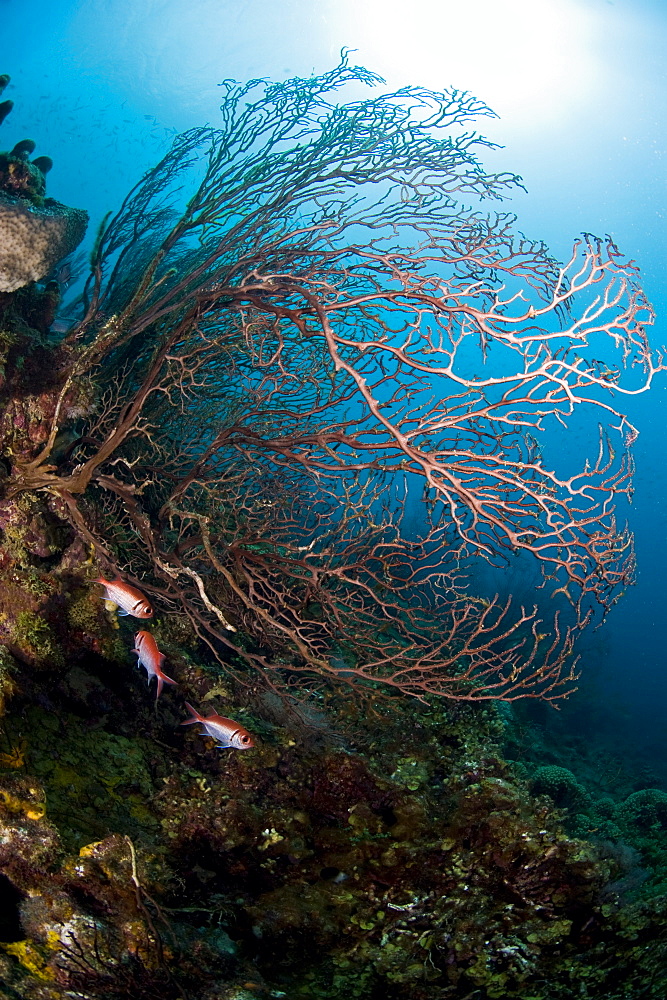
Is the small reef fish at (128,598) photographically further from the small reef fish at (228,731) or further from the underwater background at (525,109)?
the underwater background at (525,109)

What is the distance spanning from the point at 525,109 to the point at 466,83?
6.00m

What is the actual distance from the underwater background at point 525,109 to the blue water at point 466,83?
0.17 meters

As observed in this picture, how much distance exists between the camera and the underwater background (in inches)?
556

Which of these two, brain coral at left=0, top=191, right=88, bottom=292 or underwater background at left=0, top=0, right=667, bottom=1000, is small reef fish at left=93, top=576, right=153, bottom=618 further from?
underwater background at left=0, top=0, right=667, bottom=1000

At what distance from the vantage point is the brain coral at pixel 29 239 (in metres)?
3.52

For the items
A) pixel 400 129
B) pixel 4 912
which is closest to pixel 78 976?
pixel 4 912

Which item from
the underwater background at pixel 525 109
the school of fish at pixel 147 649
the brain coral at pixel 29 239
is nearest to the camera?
the school of fish at pixel 147 649

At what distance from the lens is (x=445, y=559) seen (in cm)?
355

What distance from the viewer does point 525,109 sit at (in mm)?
42250

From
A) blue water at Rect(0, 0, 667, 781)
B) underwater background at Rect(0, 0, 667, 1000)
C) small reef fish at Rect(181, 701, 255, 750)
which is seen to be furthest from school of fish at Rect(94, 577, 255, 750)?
blue water at Rect(0, 0, 667, 781)

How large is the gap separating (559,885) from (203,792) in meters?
2.31

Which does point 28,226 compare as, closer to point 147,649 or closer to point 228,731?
point 147,649

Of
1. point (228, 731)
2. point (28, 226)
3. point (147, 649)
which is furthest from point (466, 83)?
point (228, 731)

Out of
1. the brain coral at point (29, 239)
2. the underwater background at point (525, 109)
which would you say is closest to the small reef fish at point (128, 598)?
the brain coral at point (29, 239)
